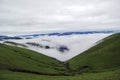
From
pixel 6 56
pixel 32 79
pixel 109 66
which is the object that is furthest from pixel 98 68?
pixel 32 79

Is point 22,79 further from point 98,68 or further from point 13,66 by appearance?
point 98,68

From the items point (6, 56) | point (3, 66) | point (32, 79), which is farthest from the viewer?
point (6, 56)

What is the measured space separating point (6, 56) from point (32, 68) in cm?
2268

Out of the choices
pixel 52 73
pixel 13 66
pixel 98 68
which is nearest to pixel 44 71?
pixel 52 73

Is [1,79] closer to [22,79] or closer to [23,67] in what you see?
[22,79]

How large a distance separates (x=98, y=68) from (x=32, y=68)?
5195 cm

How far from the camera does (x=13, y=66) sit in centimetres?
17388

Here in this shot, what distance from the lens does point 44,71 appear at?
180250mm

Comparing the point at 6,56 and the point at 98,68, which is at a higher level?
the point at 6,56

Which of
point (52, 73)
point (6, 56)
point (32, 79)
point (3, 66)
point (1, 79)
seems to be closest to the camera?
Result: point (1, 79)

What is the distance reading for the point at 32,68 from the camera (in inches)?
7249

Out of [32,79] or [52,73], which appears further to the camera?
[52,73]

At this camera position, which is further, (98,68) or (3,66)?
(98,68)

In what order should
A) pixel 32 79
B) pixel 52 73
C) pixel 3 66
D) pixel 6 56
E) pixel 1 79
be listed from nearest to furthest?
pixel 1 79 < pixel 32 79 < pixel 3 66 < pixel 52 73 < pixel 6 56
